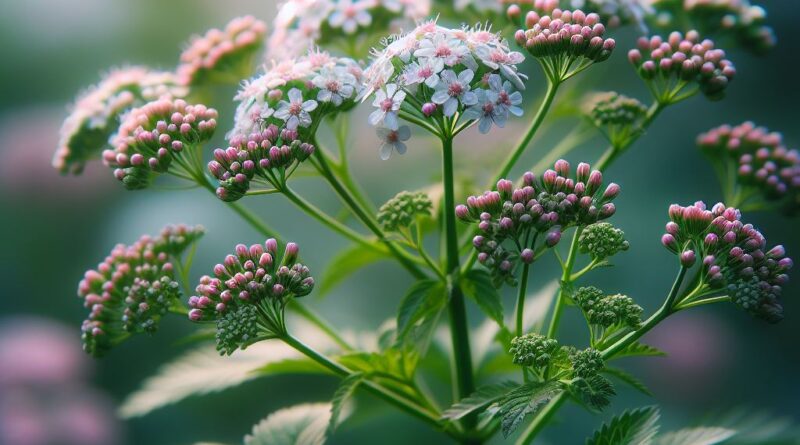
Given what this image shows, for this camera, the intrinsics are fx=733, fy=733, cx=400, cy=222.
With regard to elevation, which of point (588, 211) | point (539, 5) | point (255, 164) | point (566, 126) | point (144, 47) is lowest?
point (588, 211)

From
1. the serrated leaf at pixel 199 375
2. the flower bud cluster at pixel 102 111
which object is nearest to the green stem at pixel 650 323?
the serrated leaf at pixel 199 375

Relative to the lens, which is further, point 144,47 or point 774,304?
point 144,47

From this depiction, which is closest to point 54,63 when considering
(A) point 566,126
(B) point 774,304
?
(A) point 566,126

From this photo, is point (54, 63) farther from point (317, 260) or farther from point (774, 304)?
point (774, 304)

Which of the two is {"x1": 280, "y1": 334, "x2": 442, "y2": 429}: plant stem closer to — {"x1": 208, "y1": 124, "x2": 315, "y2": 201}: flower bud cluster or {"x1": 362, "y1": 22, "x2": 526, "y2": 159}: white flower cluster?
{"x1": 208, "y1": 124, "x2": 315, "y2": 201}: flower bud cluster

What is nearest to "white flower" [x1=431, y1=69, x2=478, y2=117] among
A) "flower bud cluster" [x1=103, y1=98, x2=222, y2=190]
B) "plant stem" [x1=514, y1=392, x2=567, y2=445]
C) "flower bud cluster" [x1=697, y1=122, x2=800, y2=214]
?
"flower bud cluster" [x1=103, y1=98, x2=222, y2=190]

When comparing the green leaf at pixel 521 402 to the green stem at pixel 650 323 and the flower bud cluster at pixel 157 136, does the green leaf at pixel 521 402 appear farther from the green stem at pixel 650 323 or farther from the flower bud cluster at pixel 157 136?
the flower bud cluster at pixel 157 136

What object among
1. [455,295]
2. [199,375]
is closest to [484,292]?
[455,295]
